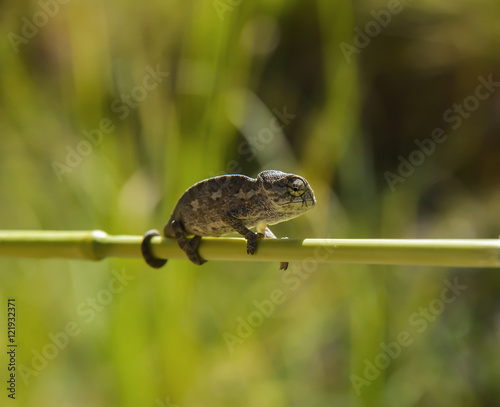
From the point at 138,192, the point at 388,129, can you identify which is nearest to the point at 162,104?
the point at 138,192

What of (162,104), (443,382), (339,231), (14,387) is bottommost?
(443,382)

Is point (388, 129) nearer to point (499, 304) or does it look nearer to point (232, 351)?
point (499, 304)

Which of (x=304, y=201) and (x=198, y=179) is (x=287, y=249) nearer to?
(x=304, y=201)
